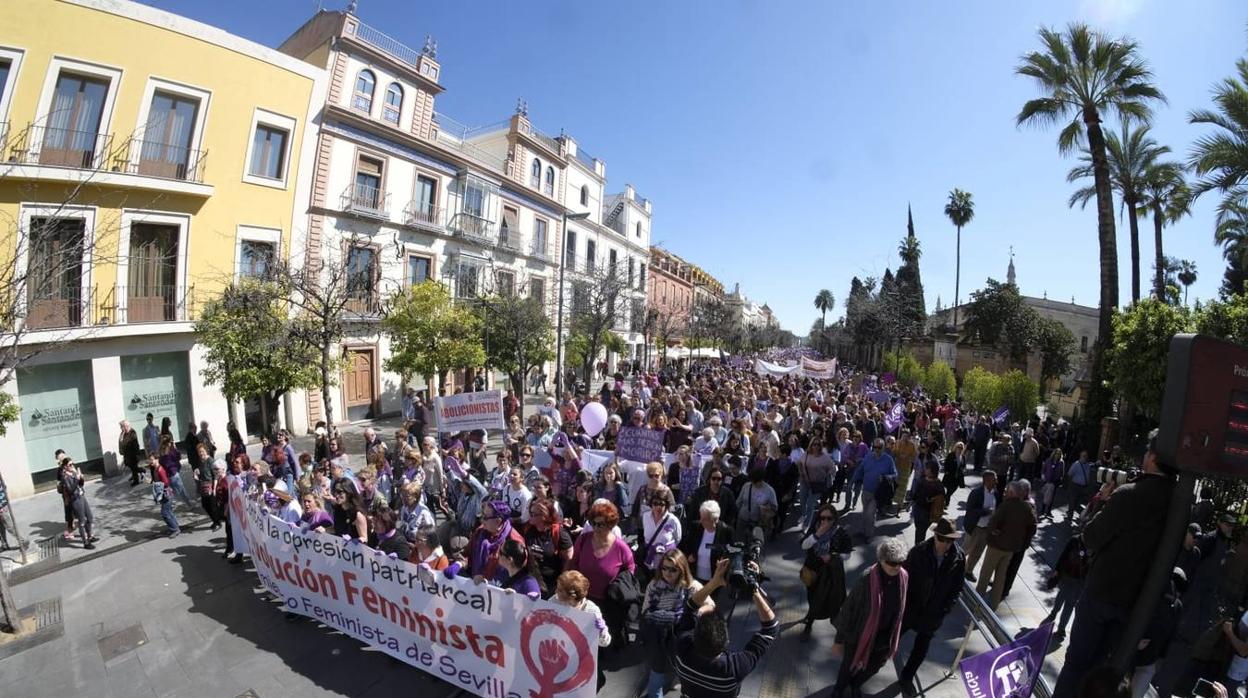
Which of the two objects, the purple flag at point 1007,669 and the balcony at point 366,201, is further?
the balcony at point 366,201

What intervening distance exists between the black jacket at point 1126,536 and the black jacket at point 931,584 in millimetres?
1255

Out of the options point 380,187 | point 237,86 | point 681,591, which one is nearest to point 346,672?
point 681,591

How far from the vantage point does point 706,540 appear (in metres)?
5.48

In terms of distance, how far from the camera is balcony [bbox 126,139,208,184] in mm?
13969

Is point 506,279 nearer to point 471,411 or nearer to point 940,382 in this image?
point 471,411

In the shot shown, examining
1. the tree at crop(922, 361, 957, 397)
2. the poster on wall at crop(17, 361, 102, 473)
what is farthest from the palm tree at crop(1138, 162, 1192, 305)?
the poster on wall at crop(17, 361, 102, 473)

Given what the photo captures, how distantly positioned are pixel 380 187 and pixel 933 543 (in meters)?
21.5

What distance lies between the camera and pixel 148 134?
14141mm

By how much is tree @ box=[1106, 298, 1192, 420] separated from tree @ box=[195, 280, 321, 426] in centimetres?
1705

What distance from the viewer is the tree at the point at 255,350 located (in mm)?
11493

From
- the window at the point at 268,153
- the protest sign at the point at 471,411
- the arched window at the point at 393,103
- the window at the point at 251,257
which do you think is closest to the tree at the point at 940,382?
the protest sign at the point at 471,411

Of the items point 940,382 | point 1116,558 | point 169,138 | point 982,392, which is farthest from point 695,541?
point 940,382

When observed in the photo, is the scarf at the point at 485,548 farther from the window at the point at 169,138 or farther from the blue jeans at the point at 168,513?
the window at the point at 169,138

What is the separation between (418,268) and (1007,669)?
2304cm
